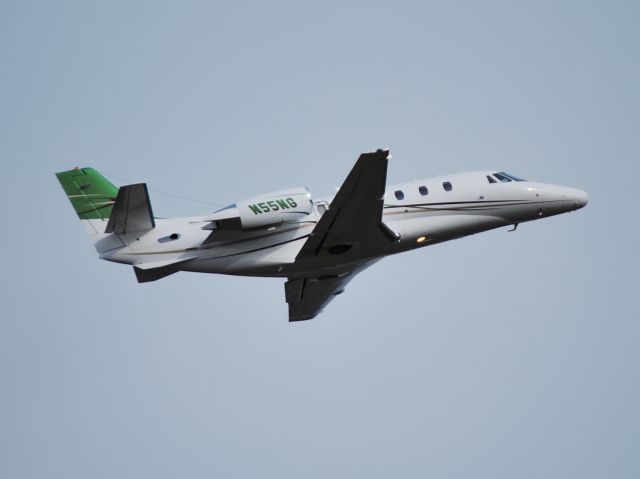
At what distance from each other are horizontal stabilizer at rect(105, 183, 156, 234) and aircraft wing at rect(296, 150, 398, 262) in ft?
14.1

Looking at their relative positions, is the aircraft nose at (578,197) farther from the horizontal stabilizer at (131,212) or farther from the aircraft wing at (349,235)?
the horizontal stabilizer at (131,212)

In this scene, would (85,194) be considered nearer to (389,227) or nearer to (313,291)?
(313,291)

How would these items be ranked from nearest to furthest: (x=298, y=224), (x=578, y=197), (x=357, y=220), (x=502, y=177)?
1. (x=357, y=220)
2. (x=298, y=224)
3. (x=502, y=177)
4. (x=578, y=197)

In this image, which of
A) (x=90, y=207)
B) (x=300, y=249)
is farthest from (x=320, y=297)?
(x=90, y=207)

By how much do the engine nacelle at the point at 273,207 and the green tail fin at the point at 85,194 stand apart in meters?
3.80

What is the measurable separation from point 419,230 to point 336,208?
370cm

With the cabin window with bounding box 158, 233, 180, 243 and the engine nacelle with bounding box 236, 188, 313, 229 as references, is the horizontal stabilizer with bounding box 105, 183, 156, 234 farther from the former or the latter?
the engine nacelle with bounding box 236, 188, 313, 229

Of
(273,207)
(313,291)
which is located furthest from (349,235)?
(313,291)

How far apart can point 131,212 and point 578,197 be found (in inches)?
554

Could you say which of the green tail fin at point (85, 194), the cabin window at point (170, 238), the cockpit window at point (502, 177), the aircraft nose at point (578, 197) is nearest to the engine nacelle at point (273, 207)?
the cabin window at point (170, 238)

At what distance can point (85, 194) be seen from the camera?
2780cm

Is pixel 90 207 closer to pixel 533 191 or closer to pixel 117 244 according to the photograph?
pixel 117 244

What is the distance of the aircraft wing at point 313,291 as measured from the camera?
31000mm

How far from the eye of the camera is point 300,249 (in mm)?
28406
